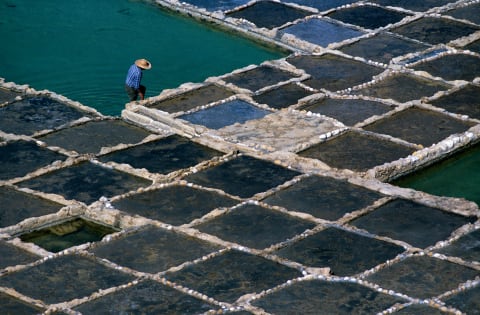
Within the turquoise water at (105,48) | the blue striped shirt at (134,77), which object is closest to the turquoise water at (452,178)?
the blue striped shirt at (134,77)

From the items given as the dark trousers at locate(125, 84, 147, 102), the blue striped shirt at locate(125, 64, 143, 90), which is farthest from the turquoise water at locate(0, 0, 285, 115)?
the blue striped shirt at locate(125, 64, 143, 90)

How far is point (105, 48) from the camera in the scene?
→ 17656mm

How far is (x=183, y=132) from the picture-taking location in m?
14.5

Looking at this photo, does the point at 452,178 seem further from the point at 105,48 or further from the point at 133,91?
the point at 105,48

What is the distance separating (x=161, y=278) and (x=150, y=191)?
1.99 metres

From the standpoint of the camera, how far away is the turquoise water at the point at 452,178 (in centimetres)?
1353

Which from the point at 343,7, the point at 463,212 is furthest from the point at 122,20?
the point at 463,212

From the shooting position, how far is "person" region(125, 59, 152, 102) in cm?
1499

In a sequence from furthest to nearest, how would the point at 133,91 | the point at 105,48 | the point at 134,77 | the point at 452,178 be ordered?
the point at 105,48 → the point at 133,91 → the point at 134,77 → the point at 452,178

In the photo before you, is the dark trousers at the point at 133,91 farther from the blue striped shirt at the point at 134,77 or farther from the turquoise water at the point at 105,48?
the turquoise water at the point at 105,48

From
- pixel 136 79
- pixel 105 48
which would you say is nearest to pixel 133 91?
pixel 136 79

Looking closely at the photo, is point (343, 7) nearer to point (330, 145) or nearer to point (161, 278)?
point (330, 145)

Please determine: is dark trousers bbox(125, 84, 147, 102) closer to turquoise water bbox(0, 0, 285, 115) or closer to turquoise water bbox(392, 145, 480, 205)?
turquoise water bbox(0, 0, 285, 115)

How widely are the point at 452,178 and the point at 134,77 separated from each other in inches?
176
